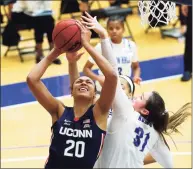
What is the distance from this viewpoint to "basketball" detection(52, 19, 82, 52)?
3.21m

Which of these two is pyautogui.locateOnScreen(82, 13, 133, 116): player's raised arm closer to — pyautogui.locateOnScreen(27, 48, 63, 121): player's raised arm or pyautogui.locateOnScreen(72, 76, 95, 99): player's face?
pyautogui.locateOnScreen(72, 76, 95, 99): player's face

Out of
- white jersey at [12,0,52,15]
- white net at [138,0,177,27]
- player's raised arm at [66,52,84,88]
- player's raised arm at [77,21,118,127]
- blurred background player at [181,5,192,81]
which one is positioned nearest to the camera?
player's raised arm at [77,21,118,127]

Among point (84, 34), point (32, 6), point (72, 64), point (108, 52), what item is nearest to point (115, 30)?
point (72, 64)

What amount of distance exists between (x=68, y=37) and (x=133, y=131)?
2.59 ft

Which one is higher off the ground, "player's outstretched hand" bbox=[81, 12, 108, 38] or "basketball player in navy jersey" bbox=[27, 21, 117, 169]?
"player's outstretched hand" bbox=[81, 12, 108, 38]

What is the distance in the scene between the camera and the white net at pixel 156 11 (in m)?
3.79

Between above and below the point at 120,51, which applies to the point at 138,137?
above

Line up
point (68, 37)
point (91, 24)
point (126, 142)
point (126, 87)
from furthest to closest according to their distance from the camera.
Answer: point (126, 87), point (126, 142), point (68, 37), point (91, 24)

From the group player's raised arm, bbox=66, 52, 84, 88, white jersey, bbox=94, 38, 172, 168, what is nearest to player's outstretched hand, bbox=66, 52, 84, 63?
player's raised arm, bbox=66, 52, 84, 88

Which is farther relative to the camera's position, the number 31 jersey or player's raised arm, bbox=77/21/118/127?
the number 31 jersey

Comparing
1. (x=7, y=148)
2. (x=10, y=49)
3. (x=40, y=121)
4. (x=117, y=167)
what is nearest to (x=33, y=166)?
(x=7, y=148)

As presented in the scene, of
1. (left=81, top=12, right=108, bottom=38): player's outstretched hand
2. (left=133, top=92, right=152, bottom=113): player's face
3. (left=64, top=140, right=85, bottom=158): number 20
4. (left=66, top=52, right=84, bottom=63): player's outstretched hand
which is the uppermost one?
(left=81, top=12, right=108, bottom=38): player's outstretched hand

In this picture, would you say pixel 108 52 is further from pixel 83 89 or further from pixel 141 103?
pixel 141 103

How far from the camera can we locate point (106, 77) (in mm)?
3111
